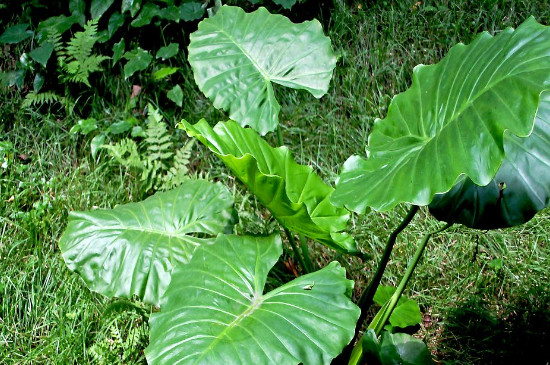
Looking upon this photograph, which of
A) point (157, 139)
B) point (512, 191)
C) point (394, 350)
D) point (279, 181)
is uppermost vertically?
point (512, 191)

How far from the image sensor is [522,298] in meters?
2.21

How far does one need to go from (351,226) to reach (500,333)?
67 cm

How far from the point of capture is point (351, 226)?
2.49 m

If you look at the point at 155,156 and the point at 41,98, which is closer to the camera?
the point at 155,156

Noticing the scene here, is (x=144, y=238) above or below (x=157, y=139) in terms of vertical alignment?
above

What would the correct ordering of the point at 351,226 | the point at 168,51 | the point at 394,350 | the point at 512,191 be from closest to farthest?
the point at 512,191 → the point at 394,350 → the point at 351,226 → the point at 168,51

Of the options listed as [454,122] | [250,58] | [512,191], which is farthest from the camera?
[250,58]

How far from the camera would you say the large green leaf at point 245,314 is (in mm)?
1472

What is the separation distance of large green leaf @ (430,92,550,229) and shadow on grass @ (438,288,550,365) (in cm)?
70

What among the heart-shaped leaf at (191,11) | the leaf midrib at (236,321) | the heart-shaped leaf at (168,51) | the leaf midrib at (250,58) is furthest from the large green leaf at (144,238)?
the heart-shaped leaf at (191,11)

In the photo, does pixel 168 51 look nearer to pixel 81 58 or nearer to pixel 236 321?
pixel 81 58

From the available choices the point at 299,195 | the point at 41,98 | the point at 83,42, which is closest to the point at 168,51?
the point at 83,42

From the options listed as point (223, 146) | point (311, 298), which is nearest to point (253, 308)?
point (311, 298)

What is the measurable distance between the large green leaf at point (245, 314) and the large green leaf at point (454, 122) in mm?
310
